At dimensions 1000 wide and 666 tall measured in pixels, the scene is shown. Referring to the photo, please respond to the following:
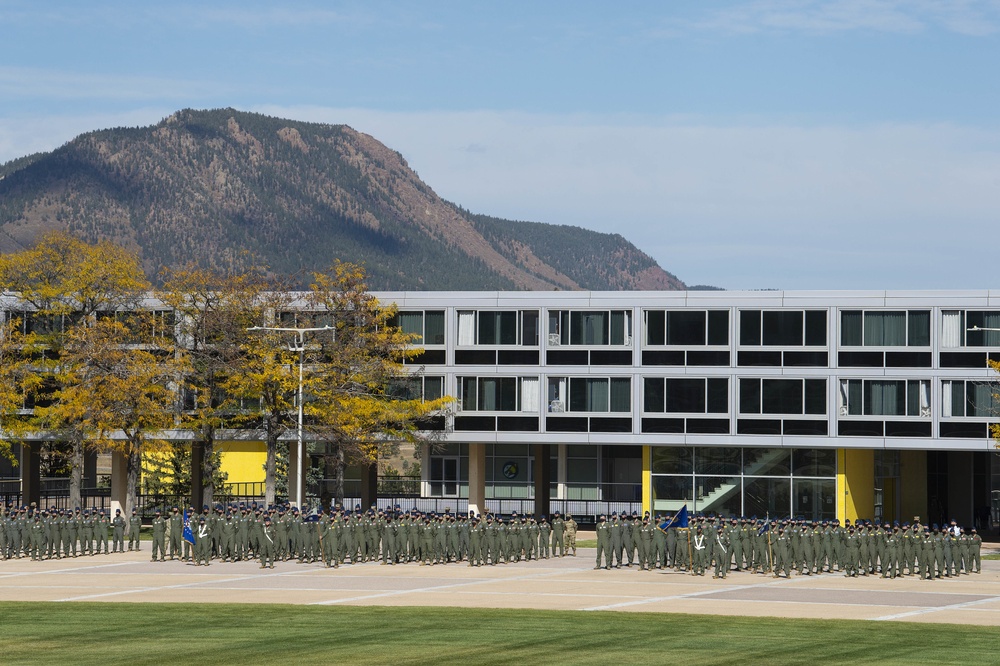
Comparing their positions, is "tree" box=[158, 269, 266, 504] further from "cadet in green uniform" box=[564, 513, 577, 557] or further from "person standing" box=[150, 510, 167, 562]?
"cadet in green uniform" box=[564, 513, 577, 557]

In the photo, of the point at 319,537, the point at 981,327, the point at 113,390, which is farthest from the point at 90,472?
the point at 981,327

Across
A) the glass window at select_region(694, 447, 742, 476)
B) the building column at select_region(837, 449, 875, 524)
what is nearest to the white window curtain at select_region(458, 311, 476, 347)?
the glass window at select_region(694, 447, 742, 476)

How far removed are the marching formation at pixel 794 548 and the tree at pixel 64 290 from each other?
87.7 ft

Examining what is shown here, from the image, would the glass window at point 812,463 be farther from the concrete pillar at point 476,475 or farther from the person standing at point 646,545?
the person standing at point 646,545

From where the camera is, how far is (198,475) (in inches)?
2564

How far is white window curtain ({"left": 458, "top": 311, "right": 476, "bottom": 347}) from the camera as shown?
200ft

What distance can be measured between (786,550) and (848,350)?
19.2 metres

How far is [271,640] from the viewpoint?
25.1m

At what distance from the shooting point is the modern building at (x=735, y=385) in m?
55.9

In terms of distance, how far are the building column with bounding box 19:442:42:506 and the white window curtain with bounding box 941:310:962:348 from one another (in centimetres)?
3847

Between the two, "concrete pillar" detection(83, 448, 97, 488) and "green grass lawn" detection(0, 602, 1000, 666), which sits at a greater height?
"concrete pillar" detection(83, 448, 97, 488)

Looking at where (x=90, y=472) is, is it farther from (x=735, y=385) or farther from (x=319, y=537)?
(x=319, y=537)

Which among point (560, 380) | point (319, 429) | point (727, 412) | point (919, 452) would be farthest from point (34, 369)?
point (919, 452)

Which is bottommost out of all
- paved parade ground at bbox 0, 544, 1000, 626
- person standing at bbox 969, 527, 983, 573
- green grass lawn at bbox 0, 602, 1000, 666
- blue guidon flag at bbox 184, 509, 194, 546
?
paved parade ground at bbox 0, 544, 1000, 626
